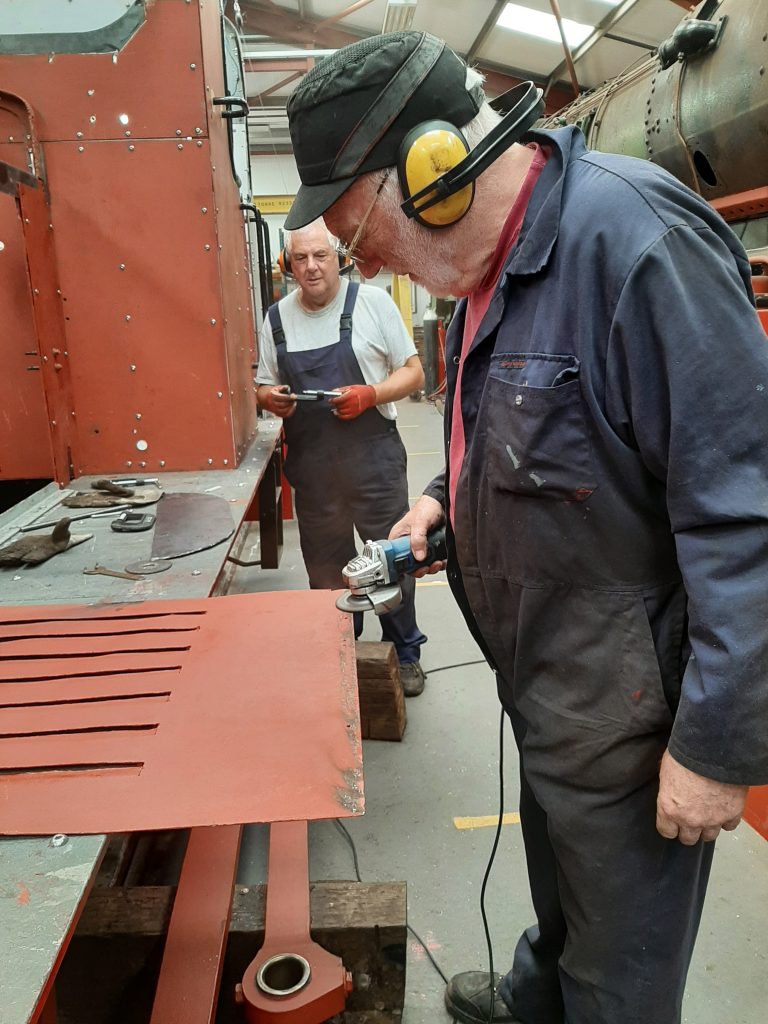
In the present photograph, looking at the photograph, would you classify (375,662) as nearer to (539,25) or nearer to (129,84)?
(129,84)

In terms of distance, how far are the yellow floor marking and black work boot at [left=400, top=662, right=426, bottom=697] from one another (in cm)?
73

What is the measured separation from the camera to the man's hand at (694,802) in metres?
0.89

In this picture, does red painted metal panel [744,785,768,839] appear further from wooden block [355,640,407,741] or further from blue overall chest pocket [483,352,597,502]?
blue overall chest pocket [483,352,597,502]

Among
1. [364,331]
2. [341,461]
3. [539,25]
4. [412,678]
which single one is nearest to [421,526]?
[341,461]

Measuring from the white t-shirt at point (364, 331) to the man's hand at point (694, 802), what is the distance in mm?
2066

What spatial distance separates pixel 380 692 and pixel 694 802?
1743mm

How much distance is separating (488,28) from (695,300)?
28.9 ft

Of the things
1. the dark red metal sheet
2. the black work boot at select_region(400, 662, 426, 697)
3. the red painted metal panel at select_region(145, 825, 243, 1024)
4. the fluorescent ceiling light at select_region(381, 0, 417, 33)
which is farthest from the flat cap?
the fluorescent ceiling light at select_region(381, 0, 417, 33)

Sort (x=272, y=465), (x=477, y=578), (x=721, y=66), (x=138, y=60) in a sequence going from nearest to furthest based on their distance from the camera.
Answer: (x=477, y=578), (x=138, y=60), (x=721, y=66), (x=272, y=465)

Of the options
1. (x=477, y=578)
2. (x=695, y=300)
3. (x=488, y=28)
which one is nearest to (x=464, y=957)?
(x=477, y=578)

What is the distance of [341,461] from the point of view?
2809 millimetres

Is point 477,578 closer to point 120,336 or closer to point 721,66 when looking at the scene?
point 120,336

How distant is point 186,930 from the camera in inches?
52.4

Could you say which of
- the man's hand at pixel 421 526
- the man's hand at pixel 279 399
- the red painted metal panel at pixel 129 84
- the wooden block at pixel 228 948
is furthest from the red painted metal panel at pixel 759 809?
the red painted metal panel at pixel 129 84
